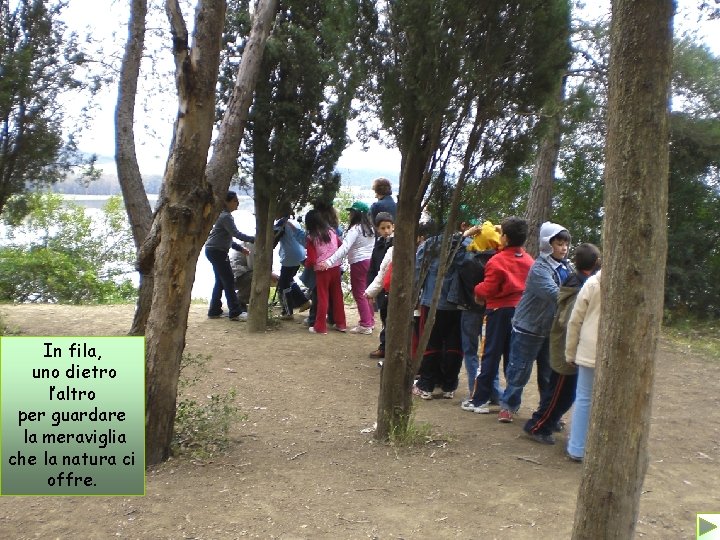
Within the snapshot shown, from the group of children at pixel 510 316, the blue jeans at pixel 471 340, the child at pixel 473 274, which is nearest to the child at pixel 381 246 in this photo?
the group of children at pixel 510 316

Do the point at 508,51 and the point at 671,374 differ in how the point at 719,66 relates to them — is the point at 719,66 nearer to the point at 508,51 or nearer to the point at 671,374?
the point at 671,374

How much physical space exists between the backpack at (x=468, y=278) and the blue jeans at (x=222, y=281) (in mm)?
4290

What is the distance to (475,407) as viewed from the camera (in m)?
7.20

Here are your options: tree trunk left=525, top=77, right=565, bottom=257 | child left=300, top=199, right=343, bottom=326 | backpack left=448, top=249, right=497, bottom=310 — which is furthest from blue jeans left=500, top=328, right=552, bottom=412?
tree trunk left=525, top=77, right=565, bottom=257

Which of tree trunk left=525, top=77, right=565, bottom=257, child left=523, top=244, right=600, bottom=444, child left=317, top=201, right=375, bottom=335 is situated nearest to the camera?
child left=523, top=244, right=600, bottom=444

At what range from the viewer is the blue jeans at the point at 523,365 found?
21.2 ft

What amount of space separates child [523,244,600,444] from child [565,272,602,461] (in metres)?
0.26

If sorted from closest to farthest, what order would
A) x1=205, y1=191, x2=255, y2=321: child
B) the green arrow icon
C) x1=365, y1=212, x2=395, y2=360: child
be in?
the green arrow icon < x1=365, y1=212, x2=395, y2=360: child < x1=205, y1=191, x2=255, y2=321: child

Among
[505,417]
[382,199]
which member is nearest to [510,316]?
[505,417]

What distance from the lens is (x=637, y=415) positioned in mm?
3314

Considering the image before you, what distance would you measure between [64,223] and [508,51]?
18551 mm

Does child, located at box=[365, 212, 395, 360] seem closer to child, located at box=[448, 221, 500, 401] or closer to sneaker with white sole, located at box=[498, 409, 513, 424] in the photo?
child, located at box=[448, 221, 500, 401]

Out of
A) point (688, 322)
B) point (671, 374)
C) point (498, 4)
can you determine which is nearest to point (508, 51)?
point (498, 4)

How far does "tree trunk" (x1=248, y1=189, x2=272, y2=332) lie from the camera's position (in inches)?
397
